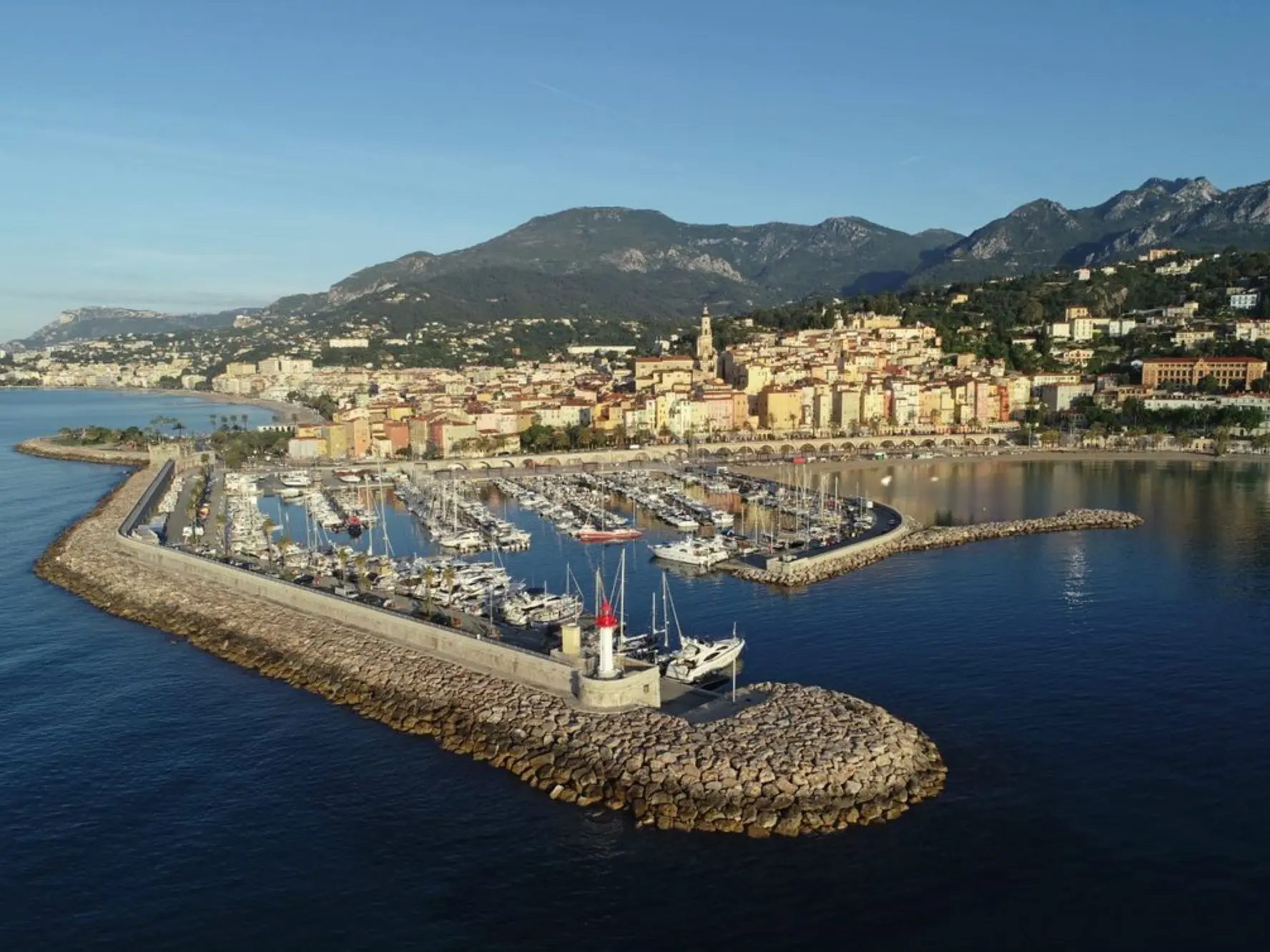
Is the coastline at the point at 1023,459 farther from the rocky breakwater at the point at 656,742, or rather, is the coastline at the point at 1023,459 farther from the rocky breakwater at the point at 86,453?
the rocky breakwater at the point at 86,453

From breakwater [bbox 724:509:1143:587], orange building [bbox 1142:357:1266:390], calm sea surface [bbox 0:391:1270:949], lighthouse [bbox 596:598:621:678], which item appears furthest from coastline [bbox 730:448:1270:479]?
lighthouse [bbox 596:598:621:678]

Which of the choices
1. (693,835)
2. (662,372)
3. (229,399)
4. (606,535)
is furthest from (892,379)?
(229,399)

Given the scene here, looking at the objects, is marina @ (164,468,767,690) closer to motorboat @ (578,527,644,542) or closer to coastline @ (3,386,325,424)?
motorboat @ (578,527,644,542)

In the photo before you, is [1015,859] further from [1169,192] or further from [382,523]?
[1169,192]

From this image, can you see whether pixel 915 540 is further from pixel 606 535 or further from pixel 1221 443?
pixel 1221 443

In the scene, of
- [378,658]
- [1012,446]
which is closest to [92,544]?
[378,658]
